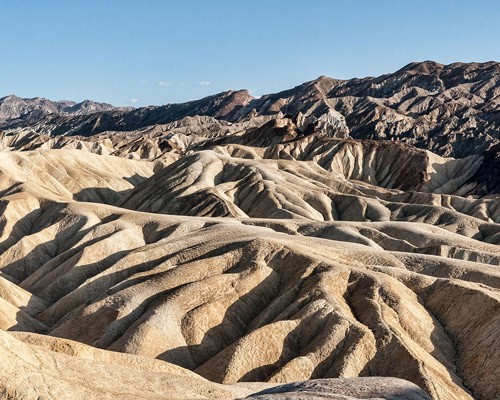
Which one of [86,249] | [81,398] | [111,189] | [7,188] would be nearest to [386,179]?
[111,189]

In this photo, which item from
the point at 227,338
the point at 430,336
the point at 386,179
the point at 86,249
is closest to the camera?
the point at 430,336

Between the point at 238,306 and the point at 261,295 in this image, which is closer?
the point at 238,306

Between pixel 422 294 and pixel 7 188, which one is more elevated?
pixel 7 188

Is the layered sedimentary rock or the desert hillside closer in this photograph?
the desert hillside

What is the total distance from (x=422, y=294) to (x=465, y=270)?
8.33 m

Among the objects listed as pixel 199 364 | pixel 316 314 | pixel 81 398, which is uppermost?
pixel 81 398

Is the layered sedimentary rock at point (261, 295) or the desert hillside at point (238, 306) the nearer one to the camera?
the desert hillside at point (238, 306)

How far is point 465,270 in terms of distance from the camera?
60000mm

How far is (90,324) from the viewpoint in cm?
5456

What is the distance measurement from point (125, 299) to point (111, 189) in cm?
9441

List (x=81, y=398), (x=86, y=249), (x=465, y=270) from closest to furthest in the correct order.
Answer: (x=81, y=398)
(x=465, y=270)
(x=86, y=249)

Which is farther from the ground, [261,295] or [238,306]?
[261,295]

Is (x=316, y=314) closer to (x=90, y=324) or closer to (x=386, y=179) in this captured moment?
(x=90, y=324)

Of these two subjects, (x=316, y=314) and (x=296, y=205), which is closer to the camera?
(x=316, y=314)
